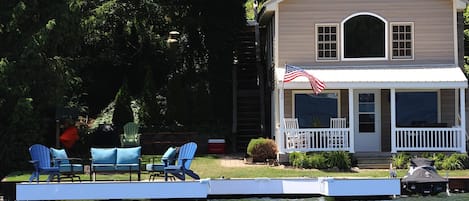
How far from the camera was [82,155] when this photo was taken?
23.2 m

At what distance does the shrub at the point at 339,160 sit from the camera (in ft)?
66.0

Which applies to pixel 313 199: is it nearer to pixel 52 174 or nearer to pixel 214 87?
pixel 52 174

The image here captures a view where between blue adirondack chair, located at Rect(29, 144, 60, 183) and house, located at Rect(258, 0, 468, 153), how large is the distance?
7.26 metres

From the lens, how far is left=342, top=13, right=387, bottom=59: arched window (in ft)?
72.8

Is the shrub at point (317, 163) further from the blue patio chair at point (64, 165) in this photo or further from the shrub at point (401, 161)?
the blue patio chair at point (64, 165)

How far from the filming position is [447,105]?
73.8 feet

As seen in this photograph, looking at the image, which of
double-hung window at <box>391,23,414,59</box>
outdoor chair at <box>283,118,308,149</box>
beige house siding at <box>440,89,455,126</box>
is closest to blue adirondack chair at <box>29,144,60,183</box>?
outdoor chair at <box>283,118,308,149</box>

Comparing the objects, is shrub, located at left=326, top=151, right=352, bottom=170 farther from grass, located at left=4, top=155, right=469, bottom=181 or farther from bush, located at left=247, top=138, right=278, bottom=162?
bush, located at left=247, top=138, right=278, bottom=162

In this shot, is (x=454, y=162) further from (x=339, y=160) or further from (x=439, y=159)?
(x=339, y=160)

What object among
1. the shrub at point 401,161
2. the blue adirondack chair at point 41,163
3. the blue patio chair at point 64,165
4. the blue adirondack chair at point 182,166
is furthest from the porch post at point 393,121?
the blue adirondack chair at point 41,163

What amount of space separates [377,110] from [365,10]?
9.65ft

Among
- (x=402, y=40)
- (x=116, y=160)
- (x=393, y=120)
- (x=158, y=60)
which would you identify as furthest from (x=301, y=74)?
(x=158, y=60)

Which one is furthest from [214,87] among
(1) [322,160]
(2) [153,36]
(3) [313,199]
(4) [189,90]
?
(3) [313,199]

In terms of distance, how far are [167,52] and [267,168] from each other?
27.0 ft
